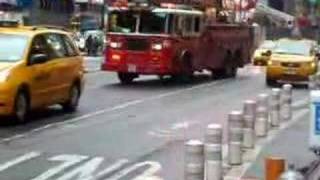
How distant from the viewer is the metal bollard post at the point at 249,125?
41.6 ft

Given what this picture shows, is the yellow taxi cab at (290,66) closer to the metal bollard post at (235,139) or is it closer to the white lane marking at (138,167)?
the metal bollard post at (235,139)

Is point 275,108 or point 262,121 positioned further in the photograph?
point 275,108

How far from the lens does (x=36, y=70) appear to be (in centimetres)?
1559

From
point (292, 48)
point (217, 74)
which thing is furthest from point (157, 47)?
point (217, 74)

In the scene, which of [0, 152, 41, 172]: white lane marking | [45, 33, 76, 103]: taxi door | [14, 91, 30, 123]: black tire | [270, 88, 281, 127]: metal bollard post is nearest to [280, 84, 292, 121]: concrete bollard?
[270, 88, 281, 127]: metal bollard post

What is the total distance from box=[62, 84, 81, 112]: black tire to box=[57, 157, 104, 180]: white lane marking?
20.6 ft

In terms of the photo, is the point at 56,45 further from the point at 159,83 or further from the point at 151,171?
the point at 159,83

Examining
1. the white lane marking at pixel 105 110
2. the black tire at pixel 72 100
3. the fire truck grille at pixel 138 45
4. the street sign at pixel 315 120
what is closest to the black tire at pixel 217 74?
the white lane marking at pixel 105 110

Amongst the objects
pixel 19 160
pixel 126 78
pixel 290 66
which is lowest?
pixel 126 78

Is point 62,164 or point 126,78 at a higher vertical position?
point 62,164

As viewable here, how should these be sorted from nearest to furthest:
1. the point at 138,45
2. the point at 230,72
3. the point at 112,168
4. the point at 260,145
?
the point at 112,168 → the point at 260,145 → the point at 138,45 → the point at 230,72

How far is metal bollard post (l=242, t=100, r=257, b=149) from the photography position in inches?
499

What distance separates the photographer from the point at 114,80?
29781 mm

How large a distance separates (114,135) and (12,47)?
2.76m
